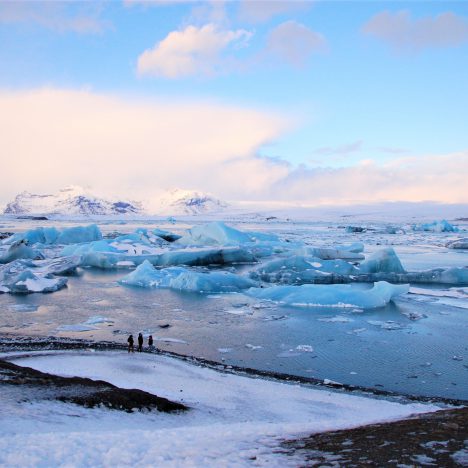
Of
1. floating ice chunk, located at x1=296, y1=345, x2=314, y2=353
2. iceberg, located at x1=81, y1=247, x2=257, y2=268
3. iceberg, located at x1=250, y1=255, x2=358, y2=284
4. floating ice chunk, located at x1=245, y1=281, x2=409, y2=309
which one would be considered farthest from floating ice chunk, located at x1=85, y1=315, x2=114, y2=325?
iceberg, located at x1=81, y1=247, x2=257, y2=268

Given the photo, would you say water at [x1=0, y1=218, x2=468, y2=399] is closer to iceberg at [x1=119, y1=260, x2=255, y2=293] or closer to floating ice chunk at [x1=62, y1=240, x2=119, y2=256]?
iceberg at [x1=119, y1=260, x2=255, y2=293]

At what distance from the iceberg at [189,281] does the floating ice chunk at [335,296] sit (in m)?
1.90

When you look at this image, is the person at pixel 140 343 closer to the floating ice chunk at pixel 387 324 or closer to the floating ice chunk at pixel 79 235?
the floating ice chunk at pixel 387 324

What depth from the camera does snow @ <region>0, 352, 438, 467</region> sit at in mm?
4355

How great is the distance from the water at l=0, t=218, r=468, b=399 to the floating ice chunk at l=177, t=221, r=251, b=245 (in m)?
15.1

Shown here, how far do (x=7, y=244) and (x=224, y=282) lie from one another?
1842cm

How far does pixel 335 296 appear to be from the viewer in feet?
48.4

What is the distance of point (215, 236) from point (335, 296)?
18092 millimetres

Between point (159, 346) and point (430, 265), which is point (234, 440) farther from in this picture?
point (430, 265)

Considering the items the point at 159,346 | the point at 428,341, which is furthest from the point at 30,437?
the point at 428,341

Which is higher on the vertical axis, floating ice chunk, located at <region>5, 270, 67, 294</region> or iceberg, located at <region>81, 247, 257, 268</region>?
iceberg, located at <region>81, 247, 257, 268</region>

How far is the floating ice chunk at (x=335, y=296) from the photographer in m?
14.5

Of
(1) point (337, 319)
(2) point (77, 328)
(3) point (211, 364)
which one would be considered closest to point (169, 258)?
(2) point (77, 328)

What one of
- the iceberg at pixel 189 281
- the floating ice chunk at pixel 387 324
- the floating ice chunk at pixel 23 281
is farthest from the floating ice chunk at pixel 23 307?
the floating ice chunk at pixel 387 324
